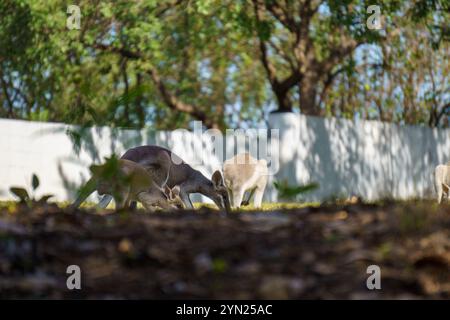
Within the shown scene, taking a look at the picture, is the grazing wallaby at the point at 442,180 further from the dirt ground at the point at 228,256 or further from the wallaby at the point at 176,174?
the dirt ground at the point at 228,256

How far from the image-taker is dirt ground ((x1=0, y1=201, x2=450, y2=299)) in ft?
13.4

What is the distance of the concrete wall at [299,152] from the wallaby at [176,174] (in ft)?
3.45

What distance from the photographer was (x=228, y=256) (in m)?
4.44

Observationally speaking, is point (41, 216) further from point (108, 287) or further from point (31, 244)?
point (108, 287)

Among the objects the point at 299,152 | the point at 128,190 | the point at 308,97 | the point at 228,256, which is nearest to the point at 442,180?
the point at 299,152

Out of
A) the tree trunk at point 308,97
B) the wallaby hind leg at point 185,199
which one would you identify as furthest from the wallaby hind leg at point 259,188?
the tree trunk at point 308,97

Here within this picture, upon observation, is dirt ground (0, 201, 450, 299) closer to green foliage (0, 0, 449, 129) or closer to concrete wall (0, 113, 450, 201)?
concrete wall (0, 113, 450, 201)

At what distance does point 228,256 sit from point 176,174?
855 centimetres

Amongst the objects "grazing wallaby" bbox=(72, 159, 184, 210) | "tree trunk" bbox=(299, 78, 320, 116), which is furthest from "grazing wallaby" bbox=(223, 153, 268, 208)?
"tree trunk" bbox=(299, 78, 320, 116)

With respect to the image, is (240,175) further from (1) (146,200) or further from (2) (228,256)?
(2) (228,256)

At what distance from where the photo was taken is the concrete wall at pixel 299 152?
56.9 feet

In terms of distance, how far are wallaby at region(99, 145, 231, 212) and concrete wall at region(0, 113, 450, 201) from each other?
3.45ft

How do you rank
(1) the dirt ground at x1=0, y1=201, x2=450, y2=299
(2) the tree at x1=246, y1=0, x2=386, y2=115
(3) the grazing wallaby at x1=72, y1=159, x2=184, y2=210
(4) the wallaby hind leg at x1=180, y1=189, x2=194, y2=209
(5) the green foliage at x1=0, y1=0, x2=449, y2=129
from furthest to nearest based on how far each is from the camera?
(2) the tree at x1=246, y1=0, x2=386, y2=115 < (5) the green foliage at x1=0, y1=0, x2=449, y2=129 < (4) the wallaby hind leg at x1=180, y1=189, x2=194, y2=209 < (3) the grazing wallaby at x1=72, y1=159, x2=184, y2=210 < (1) the dirt ground at x1=0, y1=201, x2=450, y2=299

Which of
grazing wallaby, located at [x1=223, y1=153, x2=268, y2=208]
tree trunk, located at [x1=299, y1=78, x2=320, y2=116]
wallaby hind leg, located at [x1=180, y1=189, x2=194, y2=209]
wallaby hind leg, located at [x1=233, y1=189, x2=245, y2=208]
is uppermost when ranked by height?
tree trunk, located at [x1=299, y1=78, x2=320, y2=116]
